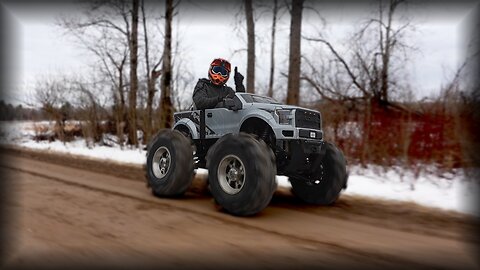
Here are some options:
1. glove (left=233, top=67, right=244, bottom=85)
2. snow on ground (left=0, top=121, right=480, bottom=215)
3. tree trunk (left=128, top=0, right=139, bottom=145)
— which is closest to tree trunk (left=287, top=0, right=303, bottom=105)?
snow on ground (left=0, top=121, right=480, bottom=215)

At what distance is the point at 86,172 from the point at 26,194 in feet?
7.77

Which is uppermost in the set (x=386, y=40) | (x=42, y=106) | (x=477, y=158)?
(x=386, y=40)

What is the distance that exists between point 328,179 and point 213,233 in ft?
6.92

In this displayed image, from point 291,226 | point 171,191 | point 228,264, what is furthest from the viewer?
point 171,191

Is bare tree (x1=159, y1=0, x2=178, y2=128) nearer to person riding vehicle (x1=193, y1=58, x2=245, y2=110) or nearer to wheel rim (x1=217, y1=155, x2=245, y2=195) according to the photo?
person riding vehicle (x1=193, y1=58, x2=245, y2=110)

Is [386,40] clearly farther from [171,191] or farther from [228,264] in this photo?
[228,264]

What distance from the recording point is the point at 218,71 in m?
5.16

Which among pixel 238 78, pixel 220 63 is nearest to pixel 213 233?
pixel 220 63

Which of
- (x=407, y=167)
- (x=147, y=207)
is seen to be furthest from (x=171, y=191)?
(x=407, y=167)

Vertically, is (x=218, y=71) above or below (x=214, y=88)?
above

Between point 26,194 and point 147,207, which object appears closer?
point 147,207

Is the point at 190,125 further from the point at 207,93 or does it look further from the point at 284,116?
the point at 284,116

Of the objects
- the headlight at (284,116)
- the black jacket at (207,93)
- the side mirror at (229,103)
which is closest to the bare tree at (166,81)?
the black jacket at (207,93)

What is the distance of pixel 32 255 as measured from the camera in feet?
10.4
